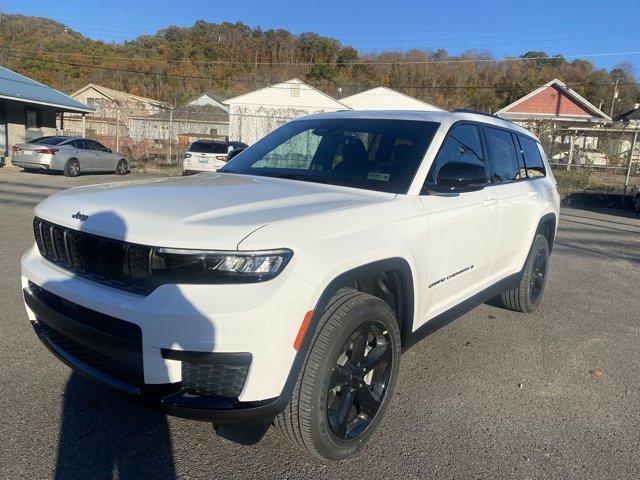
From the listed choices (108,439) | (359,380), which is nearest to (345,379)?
(359,380)

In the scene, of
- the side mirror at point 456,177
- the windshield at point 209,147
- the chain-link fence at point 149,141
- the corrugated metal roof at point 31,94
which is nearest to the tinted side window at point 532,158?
the side mirror at point 456,177

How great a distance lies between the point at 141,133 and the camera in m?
24.3

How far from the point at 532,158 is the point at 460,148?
1908 millimetres

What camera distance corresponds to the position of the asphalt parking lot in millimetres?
2643

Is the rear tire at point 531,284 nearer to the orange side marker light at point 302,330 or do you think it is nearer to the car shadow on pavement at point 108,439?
the orange side marker light at point 302,330

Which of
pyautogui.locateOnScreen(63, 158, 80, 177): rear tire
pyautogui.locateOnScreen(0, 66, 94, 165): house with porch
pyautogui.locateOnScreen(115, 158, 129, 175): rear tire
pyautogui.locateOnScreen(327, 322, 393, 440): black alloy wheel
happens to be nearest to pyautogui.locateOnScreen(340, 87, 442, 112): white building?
pyautogui.locateOnScreen(0, 66, 94, 165): house with porch

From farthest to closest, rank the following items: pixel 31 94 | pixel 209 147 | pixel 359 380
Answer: pixel 31 94 → pixel 209 147 → pixel 359 380

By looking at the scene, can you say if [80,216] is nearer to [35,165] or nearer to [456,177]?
[456,177]

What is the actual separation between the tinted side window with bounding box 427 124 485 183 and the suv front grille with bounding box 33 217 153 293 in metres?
1.89

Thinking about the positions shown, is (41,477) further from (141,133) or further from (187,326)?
(141,133)

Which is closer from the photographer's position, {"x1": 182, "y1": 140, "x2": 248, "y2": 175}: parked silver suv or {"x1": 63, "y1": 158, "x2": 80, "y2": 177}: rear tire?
{"x1": 63, "y1": 158, "x2": 80, "y2": 177}: rear tire

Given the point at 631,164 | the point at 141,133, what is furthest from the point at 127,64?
the point at 631,164

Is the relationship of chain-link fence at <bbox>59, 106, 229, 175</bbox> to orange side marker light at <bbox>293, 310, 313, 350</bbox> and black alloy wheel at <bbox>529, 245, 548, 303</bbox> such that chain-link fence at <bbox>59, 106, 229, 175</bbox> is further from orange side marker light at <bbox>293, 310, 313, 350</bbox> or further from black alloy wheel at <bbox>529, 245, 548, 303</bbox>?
orange side marker light at <bbox>293, 310, 313, 350</bbox>

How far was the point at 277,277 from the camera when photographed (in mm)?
2213
